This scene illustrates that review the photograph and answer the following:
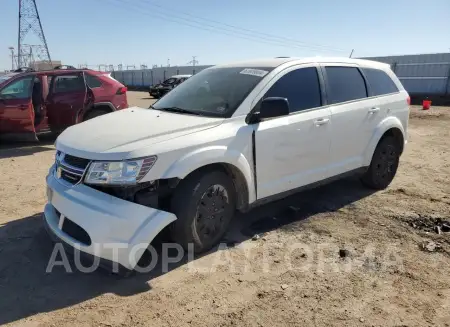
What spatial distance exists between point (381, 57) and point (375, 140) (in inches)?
855

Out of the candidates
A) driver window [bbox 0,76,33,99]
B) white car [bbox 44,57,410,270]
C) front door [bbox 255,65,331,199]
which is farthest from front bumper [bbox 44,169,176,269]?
driver window [bbox 0,76,33,99]

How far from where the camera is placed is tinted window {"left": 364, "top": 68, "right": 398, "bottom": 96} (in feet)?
16.7

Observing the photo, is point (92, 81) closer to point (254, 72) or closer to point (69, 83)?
point (69, 83)

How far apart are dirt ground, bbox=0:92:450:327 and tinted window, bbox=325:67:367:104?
1.35m

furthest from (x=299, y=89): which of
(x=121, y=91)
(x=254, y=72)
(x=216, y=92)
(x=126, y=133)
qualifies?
(x=121, y=91)

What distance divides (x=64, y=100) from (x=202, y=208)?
20.4 feet

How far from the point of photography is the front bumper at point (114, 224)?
115 inches

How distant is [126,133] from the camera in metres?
3.33

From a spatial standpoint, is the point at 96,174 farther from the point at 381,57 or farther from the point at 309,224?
the point at 381,57

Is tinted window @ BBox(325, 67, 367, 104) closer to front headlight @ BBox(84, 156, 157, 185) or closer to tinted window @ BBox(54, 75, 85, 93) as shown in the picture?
front headlight @ BBox(84, 156, 157, 185)

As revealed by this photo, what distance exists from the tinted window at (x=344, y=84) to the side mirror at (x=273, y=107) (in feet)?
3.59

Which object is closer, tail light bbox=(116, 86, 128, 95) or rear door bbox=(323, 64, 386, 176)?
rear door bbox=(323, 64, 386, 176)

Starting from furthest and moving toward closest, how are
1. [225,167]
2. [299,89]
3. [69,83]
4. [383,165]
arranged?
[69,83], [383,165], [299,89], [225,167]

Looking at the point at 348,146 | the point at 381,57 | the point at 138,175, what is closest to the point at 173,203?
the point at 138,175
